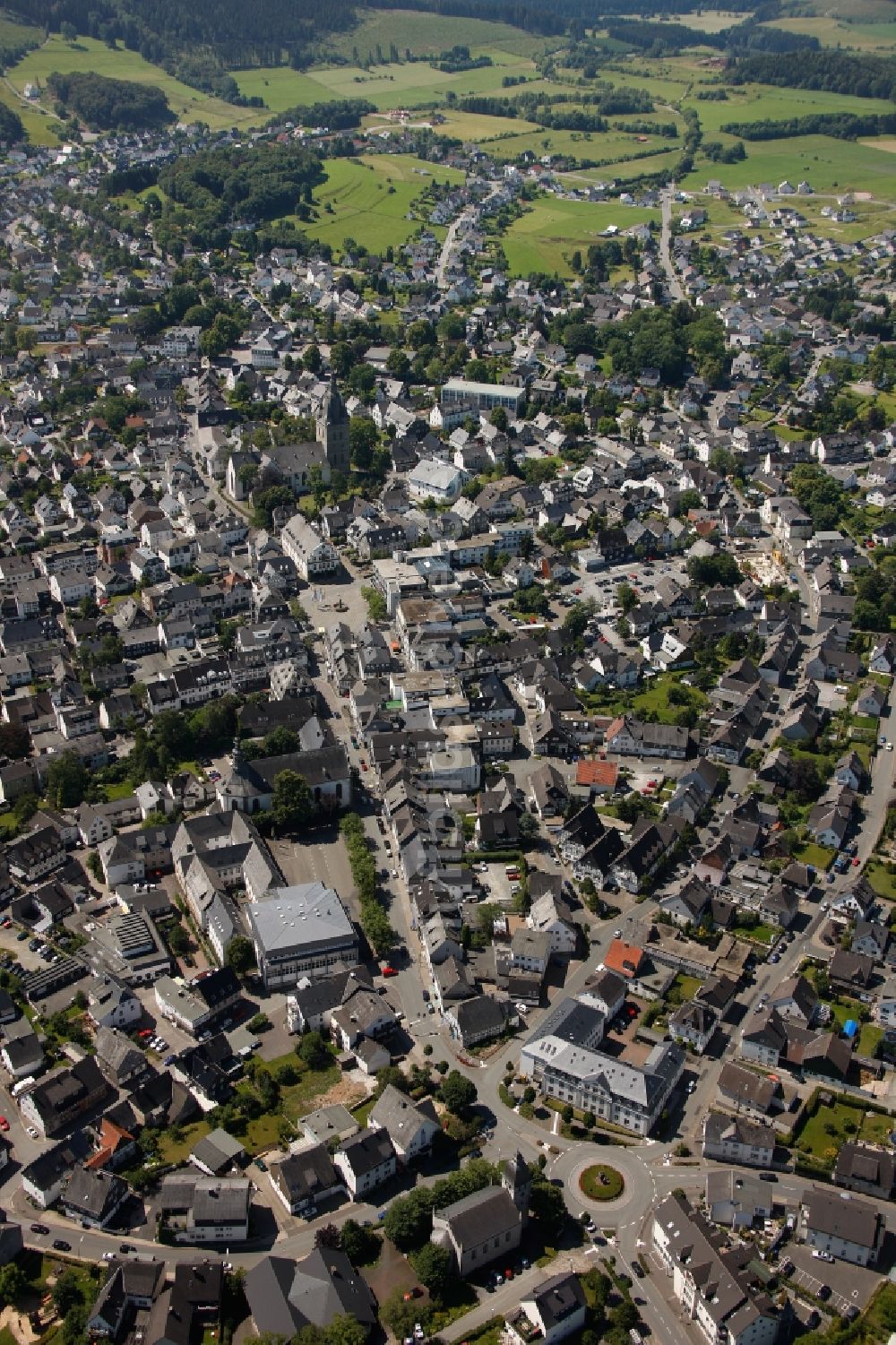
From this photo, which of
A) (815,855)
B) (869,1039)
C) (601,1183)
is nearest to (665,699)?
(815,855)

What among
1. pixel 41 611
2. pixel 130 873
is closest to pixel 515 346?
pixel 41 611

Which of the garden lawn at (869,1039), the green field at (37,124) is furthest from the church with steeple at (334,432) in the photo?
the green field at (37,124)

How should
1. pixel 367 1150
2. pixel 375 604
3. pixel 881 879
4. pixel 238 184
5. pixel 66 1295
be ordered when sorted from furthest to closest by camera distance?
1. pixel 238 184
2. pixel 375 604
3. pixel 881 879
4. pixel 367 1150
5. pixel 66 1295

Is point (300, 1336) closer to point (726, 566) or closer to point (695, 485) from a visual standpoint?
point (726, 566)

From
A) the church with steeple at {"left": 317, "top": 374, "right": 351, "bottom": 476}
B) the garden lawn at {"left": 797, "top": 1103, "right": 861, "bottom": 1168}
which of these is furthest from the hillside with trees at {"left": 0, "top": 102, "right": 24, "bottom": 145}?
the garden lawn at {"left": 797, "top": 1103, "right": 861, "bottom": 1168}

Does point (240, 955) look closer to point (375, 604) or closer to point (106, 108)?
point (375, 604)

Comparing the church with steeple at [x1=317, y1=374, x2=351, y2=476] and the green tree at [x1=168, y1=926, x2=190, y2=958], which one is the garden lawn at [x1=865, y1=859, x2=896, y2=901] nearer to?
the green tree at [x1=168, y1=926, x2=190, y2=958]
